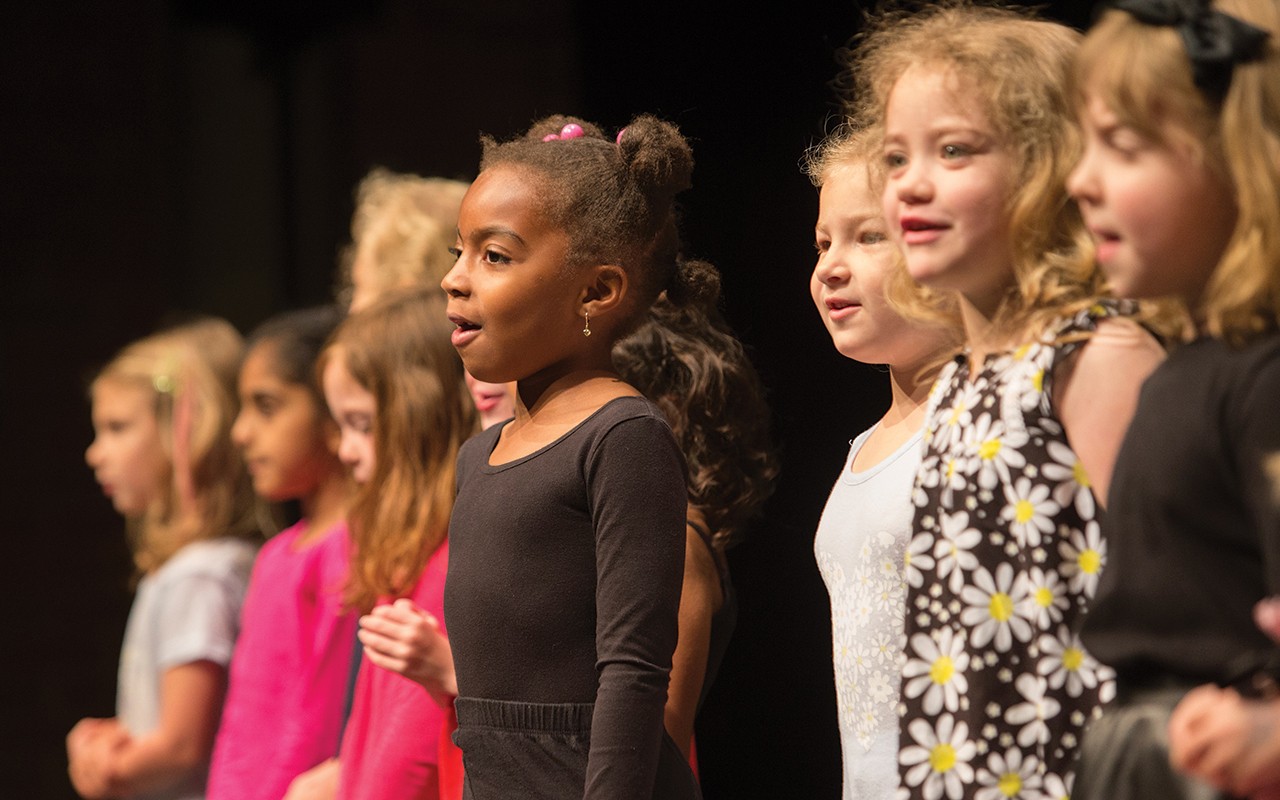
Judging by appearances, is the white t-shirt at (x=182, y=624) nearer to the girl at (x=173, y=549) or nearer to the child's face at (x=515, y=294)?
the girl at (x=173, y=549)

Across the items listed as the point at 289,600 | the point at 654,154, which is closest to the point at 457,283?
the point at 654,154

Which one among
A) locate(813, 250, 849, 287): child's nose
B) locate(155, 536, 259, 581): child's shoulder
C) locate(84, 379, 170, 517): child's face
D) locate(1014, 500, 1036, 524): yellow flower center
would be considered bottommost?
locate(155, 536, 259, 581): child's shoulder

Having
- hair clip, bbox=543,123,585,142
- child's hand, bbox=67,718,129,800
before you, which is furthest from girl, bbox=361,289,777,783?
child's hand, bbox=67,718,129,800


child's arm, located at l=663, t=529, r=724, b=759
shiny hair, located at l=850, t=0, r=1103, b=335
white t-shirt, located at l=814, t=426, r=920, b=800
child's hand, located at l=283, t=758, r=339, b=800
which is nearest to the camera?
shiny hair, located at l=850, t=0, r=1103, b=335

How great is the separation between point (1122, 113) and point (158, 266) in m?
4.23

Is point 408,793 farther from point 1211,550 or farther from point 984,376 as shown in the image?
point 1211,550

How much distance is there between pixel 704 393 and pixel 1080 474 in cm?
96

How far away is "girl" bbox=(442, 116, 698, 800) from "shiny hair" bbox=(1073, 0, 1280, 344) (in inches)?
29.8

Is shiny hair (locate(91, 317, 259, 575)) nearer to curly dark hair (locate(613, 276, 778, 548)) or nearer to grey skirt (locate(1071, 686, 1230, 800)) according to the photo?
curly dark hair (locate(613, 276, 778, 548))

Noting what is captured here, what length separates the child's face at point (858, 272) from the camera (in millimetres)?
2191

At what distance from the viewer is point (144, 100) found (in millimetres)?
5152

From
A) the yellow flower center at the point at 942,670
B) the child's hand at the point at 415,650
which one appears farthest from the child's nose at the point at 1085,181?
the child's hand at the point at 415,650

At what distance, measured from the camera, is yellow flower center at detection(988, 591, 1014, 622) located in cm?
170

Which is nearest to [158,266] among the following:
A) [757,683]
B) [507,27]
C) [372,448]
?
[507,27]
